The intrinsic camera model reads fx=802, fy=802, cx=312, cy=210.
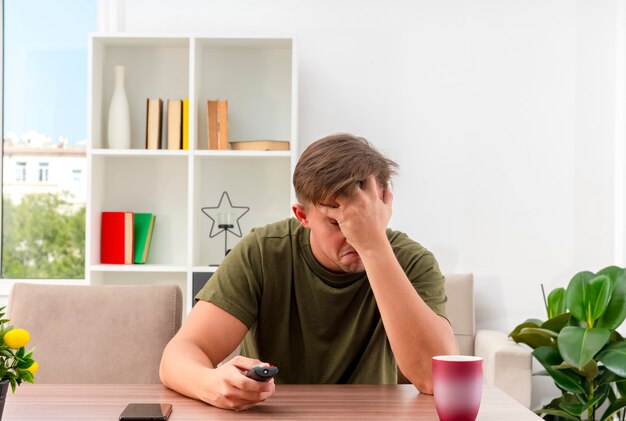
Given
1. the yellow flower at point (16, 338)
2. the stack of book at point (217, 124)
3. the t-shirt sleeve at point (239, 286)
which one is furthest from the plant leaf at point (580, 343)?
the yellow flower at point (16, 338)

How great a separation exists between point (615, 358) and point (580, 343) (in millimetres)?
145

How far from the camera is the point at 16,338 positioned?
1109 mm

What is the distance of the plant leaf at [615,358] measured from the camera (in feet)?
9.33

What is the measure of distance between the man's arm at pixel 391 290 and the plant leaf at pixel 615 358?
60.3 inches

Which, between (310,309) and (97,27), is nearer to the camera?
(310,309)

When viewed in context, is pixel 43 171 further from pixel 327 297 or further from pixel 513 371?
pixel 327 297

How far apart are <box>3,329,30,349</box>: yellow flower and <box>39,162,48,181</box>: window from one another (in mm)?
3033

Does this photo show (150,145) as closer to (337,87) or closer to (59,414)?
(337,87)

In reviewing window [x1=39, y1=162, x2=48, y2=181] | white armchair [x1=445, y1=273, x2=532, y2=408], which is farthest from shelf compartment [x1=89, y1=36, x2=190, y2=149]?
white armchair [x1=445, y1=273, x2=532, y2=408]

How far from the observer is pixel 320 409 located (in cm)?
132

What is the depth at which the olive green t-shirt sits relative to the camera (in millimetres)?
1725

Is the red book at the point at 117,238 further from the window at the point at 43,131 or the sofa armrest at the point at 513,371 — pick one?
the sofa armrest at the point at 513,371

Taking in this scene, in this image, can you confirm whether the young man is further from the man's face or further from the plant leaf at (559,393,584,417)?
the plant leaf at (559,393,584,417)

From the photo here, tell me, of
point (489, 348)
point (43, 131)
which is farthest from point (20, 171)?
point (489, 348)
